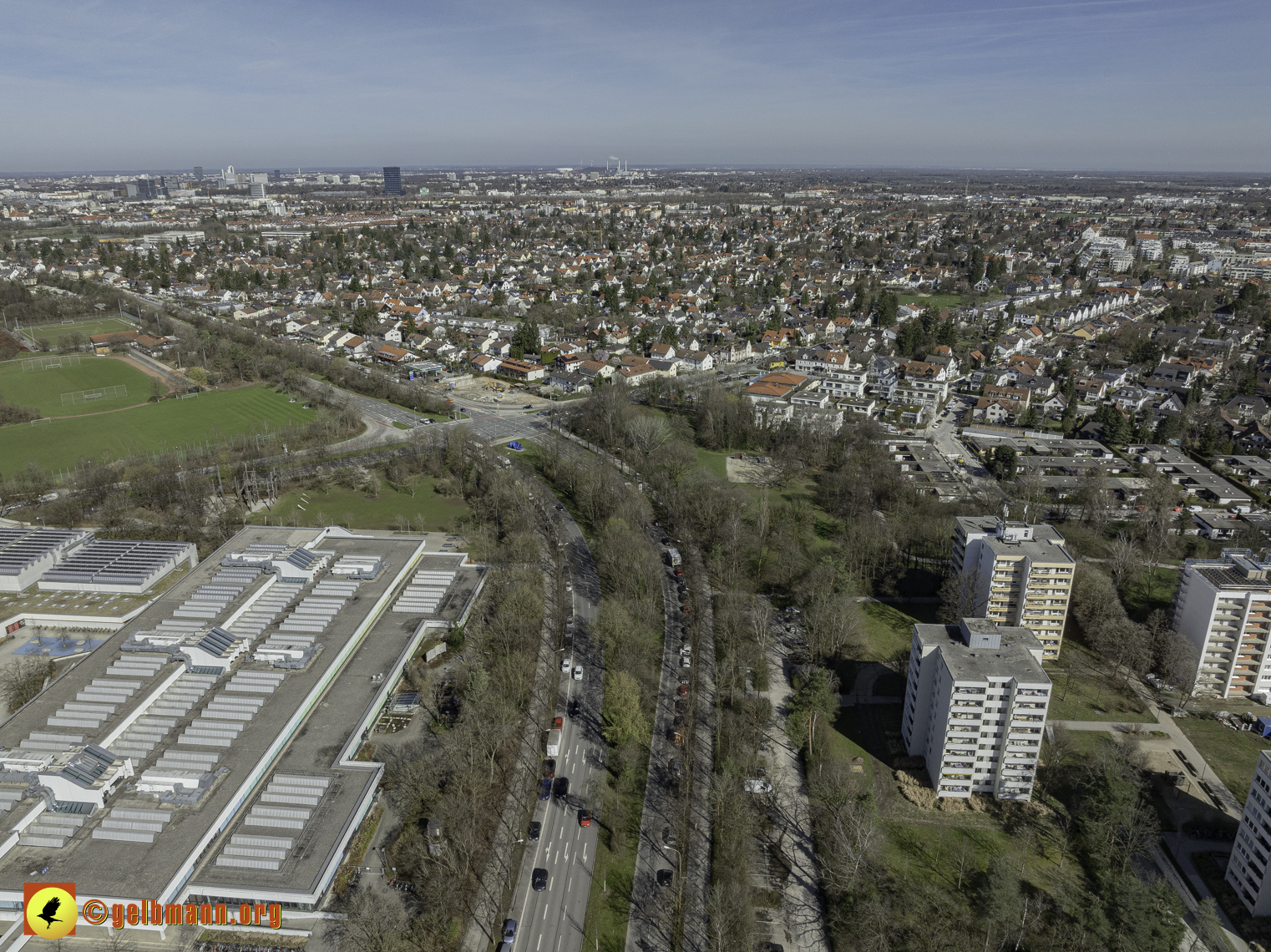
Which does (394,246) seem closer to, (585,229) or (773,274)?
(585,229)

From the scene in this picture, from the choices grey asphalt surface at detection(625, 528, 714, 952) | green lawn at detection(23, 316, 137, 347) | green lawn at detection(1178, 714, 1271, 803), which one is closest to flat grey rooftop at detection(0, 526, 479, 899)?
grey asphalt surface at detection(625, 528, 714, 952)

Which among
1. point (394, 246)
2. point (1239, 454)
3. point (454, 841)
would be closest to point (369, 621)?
point (454, 841)

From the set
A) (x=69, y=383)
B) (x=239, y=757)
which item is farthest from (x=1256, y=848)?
(x=69, y=383)

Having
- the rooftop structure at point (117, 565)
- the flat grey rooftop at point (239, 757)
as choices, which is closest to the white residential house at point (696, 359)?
the flat grey rooftop at point (239, 757)

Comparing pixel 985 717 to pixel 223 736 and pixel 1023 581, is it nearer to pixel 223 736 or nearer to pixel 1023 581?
pixel 1023 581

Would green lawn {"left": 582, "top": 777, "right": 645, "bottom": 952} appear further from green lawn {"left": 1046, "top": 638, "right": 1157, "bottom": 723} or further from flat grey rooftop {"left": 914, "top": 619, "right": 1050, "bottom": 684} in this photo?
green lawn {"left": 1046, "top": 638, "right": 1157, "bottom": 723}

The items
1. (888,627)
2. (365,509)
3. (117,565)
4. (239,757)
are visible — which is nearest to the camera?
(239,757)
